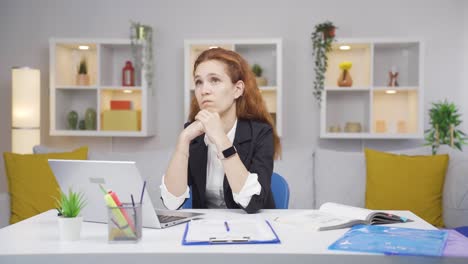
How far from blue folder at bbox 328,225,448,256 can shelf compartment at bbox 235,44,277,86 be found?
3637mm

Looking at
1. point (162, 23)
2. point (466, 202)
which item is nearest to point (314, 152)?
point (466, 202)

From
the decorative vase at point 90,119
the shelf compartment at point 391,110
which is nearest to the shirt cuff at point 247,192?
the shelf compartment at point 391,110

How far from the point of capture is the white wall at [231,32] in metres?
5.02

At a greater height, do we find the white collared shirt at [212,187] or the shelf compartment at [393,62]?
the shelf compartment at [393,62]

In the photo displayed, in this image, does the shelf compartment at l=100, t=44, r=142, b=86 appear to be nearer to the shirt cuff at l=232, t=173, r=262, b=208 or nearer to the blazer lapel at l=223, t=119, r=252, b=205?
the blazer lapel at l=223, t=119, r=252, b=205

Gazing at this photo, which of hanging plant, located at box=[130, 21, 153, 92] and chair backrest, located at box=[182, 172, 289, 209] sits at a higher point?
hanging plant, located at box=[130, 21, 153, 92]

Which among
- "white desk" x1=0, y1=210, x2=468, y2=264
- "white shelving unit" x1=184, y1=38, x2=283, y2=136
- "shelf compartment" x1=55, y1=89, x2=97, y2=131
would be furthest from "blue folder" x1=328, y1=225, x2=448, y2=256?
"shelf compartment" x1=55, y1=89, x2=97, y2=131

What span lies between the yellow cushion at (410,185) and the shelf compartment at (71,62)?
9.13ft

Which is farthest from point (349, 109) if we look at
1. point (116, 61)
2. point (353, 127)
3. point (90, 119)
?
point (90, 119)

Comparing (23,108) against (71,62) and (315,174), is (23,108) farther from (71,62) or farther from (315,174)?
(315,174)

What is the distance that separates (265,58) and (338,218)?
3538 mm

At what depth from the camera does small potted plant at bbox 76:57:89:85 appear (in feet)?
16.3

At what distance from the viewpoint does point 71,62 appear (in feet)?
16.9

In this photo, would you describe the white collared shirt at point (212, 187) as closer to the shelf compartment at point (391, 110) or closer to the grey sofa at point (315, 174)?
the grey sofa at point (315, 174)
